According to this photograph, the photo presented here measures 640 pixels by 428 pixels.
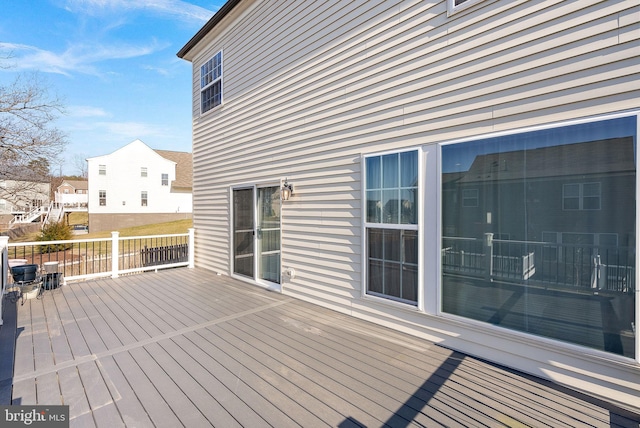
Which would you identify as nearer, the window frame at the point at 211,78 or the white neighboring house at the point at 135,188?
the window frame at the point at 211,78

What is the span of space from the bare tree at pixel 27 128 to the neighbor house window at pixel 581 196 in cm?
1689

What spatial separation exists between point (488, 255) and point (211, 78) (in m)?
6.65

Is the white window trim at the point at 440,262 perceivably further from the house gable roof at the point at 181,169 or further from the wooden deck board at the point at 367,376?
the house gable roof at the point at 181,169

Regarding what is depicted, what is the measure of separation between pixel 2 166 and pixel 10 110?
232cm

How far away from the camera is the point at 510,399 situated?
2.12 m

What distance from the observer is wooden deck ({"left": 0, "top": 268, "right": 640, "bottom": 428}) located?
199 centimetres

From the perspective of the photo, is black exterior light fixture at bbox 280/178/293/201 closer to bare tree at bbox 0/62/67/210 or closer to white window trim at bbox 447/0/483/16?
white window trim at bbox 447/0/483/16

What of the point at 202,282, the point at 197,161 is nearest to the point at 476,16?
the point at 202,282

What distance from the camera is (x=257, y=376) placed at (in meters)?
2.49

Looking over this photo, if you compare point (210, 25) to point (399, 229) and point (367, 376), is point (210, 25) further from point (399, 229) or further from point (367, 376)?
point (367, 376)

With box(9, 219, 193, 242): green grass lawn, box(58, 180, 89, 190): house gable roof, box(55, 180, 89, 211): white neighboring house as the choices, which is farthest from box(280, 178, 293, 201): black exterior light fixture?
box(58, 180, 89, 190): house gable roof

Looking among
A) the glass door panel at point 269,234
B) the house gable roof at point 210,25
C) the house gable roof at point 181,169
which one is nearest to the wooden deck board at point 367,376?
the glass door panel at point 269,234

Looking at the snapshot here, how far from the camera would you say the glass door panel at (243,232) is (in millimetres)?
5637

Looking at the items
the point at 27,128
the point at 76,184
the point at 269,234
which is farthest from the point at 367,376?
the point at 76,184
